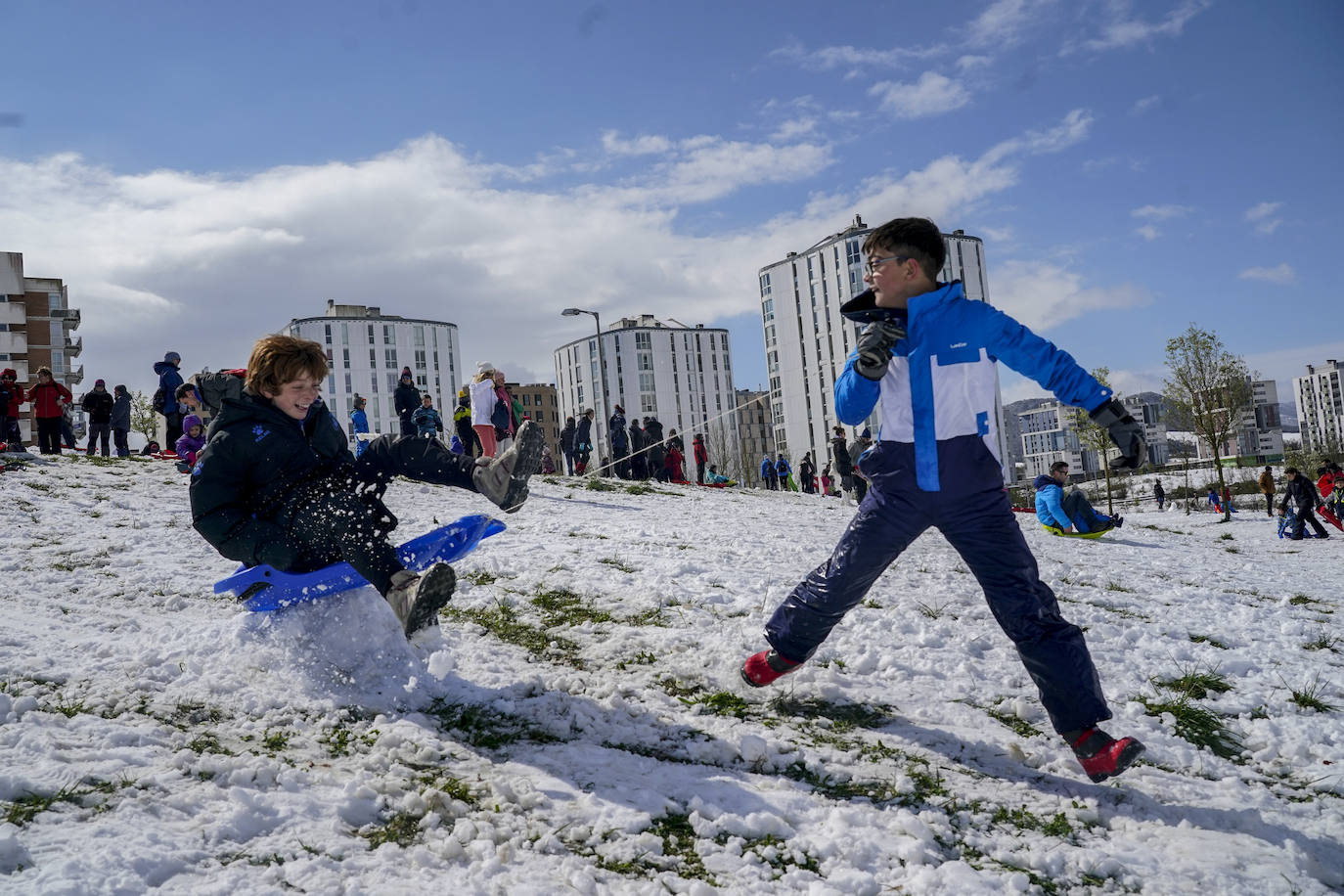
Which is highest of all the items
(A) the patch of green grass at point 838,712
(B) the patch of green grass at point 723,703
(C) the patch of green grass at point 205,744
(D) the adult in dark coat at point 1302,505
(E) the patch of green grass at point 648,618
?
(E) the patch of green grass at point 648,618

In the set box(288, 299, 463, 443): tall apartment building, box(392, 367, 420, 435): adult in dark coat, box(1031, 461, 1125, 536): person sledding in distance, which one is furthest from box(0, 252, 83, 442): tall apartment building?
box(1031, 461, 1125, 536): person sledding in distance

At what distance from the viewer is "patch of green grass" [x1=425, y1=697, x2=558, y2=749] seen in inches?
118

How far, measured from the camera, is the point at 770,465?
1026 inches

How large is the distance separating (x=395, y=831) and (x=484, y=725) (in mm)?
827

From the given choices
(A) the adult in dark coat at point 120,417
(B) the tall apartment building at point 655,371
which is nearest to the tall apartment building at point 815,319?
(B) the tall apartment building at point 655,371

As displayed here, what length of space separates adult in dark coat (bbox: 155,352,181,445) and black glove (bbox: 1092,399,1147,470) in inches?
557

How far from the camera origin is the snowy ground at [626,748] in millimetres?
2178

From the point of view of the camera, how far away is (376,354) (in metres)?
108

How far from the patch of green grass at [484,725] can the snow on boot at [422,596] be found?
13.7 inches

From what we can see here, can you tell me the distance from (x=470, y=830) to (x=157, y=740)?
122 centimetres

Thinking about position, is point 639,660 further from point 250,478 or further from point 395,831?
point 250,478

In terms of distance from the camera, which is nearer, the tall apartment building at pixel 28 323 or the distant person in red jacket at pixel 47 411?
the distant person in red jacket at pixel 47 411

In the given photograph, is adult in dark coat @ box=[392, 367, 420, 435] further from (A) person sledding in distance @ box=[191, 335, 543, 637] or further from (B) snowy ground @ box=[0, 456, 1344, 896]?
(A) person sledding in distance @ box=[191, 335, 543, 637]

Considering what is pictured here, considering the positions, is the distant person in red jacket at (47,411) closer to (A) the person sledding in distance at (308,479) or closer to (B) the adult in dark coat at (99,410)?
(B) the adult in dark coat at (99,410)
